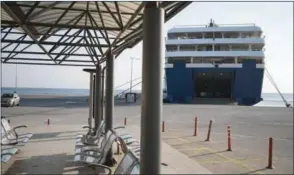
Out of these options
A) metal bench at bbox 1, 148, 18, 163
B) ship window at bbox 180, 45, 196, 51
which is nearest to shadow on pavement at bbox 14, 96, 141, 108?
ship window at bbox 180, 45, 196, 51

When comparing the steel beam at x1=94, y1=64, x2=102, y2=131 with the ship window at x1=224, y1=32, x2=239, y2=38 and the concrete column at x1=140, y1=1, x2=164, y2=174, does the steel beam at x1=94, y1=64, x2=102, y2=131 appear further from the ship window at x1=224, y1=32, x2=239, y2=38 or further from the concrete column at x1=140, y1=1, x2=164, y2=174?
the ship window at x1=224, y1=32, x2=239, y2=38

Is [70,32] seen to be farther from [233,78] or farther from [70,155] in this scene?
[233,78]

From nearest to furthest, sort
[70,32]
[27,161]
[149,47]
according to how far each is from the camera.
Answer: [149,47] < [27,161] < [70,32]

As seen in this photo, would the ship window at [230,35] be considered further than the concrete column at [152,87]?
Yes

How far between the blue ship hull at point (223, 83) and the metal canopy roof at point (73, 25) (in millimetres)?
24878

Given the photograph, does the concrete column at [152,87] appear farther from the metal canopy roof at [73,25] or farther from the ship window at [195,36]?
the ship window at [195,36]

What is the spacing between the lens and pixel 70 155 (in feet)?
25.8

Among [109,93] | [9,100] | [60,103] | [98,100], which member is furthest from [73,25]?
[60,103]

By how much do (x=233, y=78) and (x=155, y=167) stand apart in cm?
3368

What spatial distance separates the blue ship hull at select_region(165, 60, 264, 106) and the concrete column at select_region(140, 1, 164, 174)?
32024mm

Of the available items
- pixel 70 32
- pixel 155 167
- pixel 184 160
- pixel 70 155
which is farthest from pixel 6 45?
pixel 155 167

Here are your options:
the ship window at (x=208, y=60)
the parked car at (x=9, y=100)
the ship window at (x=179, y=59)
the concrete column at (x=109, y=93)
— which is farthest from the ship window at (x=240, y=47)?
the concrete column at (x=109, y=93)

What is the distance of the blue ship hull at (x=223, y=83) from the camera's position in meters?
34.5

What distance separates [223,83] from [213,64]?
2.59m
